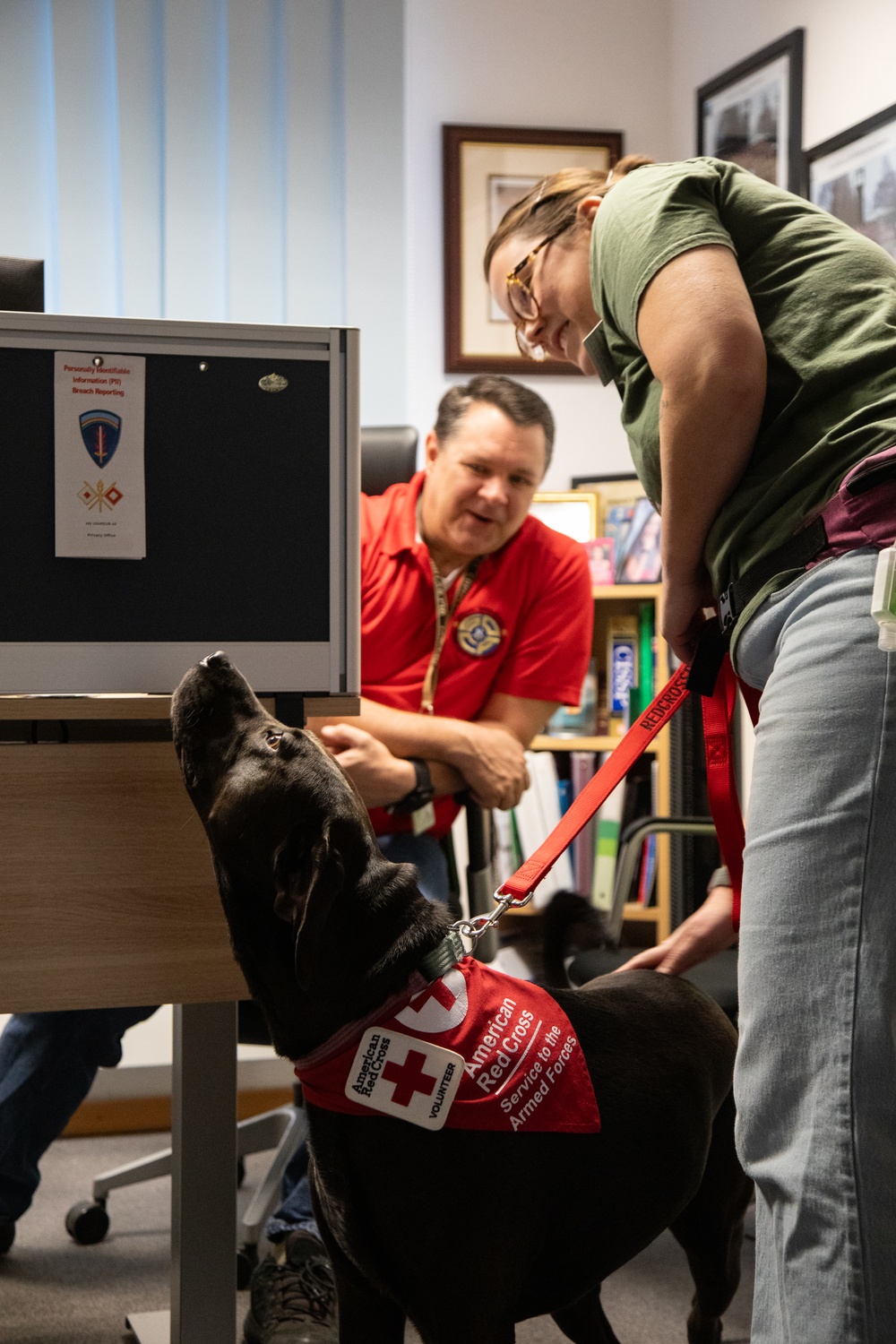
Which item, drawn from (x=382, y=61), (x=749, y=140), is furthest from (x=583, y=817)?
(x=382, y=61)

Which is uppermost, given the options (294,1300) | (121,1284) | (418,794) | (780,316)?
(780,316)

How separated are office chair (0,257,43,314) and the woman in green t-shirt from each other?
0.77 metres

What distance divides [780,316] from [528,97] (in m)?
2.55

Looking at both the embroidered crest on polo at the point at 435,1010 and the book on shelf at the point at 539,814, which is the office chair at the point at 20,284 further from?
the book on shelf at the point at 539,814

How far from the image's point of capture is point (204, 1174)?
55.9 inches

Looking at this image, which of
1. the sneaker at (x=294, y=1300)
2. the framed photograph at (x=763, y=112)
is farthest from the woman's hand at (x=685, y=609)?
the framed photograph at (x=763, y=112)

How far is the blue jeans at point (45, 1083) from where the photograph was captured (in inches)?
78.5

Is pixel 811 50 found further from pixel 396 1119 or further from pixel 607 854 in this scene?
pixel 396 1119

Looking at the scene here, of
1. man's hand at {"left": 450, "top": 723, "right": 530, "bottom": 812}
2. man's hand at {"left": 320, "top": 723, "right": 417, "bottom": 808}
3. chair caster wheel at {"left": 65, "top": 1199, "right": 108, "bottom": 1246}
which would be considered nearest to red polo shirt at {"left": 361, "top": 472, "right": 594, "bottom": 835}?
man's hand at {"left": 450, "top": 723, "right": 530, "bottom": 812}

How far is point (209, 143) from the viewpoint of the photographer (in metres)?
3.11

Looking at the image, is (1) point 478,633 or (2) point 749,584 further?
(1) point 478,633

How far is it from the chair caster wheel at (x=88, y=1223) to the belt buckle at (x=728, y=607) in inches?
69.1

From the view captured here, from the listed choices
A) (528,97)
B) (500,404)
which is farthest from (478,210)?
(500,404)

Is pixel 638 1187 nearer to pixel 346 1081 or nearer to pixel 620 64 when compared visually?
pixel 346 1081
